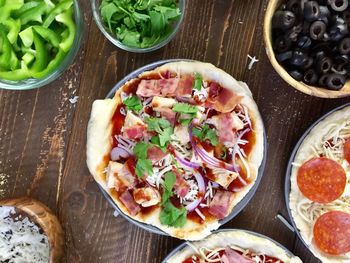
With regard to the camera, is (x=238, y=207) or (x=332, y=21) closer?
(x=332, y=21)

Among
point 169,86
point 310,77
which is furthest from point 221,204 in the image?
point 310,77

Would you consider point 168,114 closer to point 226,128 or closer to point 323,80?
point 226,128

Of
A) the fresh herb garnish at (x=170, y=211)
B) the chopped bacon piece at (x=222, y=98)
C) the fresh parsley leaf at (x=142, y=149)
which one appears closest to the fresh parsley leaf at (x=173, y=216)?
the fresh herb garnish at (x=170, y=211)

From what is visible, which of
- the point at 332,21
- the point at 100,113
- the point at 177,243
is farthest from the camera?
the point at 177,243

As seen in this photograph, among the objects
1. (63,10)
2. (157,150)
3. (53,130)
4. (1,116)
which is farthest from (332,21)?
(1,116)

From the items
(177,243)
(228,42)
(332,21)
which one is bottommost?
(177,243)

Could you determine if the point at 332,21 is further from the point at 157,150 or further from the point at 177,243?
the point at 177,243
